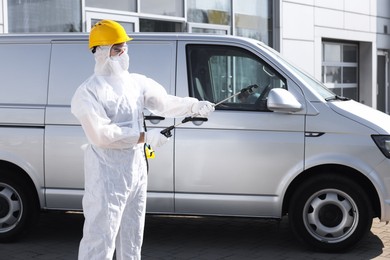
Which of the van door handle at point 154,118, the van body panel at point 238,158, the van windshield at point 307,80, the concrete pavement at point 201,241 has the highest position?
the van windshield at point 307,80

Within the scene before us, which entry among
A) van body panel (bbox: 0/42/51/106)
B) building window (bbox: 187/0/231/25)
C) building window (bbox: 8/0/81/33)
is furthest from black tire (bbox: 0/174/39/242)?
building window (bbox: 187/0/231/25)

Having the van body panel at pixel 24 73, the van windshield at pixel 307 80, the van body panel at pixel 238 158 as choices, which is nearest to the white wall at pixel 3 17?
the van body panel at pixel 24 73

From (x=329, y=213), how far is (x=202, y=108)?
208cm

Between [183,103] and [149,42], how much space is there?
6.02 feet

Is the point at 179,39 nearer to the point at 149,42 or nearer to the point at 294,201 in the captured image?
the point at 149,42

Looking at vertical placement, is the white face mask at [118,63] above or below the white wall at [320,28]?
below

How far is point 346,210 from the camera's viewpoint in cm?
565

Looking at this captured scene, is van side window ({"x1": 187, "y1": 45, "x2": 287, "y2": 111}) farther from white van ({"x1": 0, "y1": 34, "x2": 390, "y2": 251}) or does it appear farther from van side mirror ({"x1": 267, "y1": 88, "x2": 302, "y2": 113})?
van side mirror ({"x1": 267, "y1": 88, "x2": 302, "y2": 113})

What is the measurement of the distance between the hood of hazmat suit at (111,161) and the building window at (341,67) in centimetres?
1302

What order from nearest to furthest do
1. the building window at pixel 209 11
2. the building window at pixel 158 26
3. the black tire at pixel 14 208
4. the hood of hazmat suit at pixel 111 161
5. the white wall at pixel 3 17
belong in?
the hood of hazmat suit at pixel 111 161, the black tire at pixel 14 208, the white wall at pixel 3 17, the building window at pixel 158 26, the building window at pixel 209 11

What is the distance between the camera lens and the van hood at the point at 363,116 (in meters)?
5.61

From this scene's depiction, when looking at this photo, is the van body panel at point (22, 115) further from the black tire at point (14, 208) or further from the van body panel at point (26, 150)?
the black tire at point (14, 208)

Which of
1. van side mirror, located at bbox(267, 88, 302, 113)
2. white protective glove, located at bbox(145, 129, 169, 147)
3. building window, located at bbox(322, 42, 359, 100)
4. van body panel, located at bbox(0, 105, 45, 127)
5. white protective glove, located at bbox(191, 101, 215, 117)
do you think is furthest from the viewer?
building window, located at bbox(322, 42, 359, 100)

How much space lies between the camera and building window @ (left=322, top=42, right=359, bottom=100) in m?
16.6
